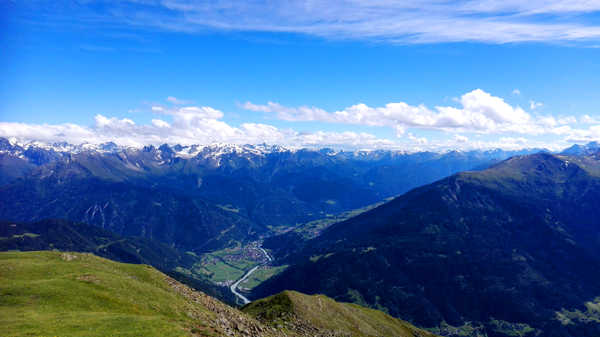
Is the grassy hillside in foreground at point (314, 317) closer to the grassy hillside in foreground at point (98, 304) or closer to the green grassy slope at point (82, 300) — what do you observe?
the grassy hillside in foreground at point (98, 304)

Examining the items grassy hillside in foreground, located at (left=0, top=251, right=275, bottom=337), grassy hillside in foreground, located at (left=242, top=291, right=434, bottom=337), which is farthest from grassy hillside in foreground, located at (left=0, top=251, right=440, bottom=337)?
grassy hillside in foreground, located at (left=242, top=291, right=434, bottom=337)

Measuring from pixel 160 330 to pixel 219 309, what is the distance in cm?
3400

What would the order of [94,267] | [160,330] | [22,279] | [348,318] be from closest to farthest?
[160,330]
[22,279]
[94,267]
[348,318]

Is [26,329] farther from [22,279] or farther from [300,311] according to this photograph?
[300,311]

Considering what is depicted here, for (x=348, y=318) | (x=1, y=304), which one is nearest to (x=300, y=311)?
(x=348, y=318)

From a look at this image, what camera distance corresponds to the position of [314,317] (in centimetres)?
11988

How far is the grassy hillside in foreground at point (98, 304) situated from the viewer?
54.0 m

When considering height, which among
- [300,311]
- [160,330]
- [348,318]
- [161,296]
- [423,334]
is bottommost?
[423,334]

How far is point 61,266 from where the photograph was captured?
294 feet

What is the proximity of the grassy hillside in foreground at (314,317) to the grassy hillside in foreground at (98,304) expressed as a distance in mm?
30399

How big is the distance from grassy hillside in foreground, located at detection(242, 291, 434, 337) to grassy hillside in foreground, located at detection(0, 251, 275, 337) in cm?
3040

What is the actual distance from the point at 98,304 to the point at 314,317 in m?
75.4

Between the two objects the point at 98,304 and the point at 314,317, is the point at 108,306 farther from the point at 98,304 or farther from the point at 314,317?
the point at 314,317

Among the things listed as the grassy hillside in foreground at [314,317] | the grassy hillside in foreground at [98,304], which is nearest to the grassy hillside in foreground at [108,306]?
the grassy hillside in foreground at [98,304]
